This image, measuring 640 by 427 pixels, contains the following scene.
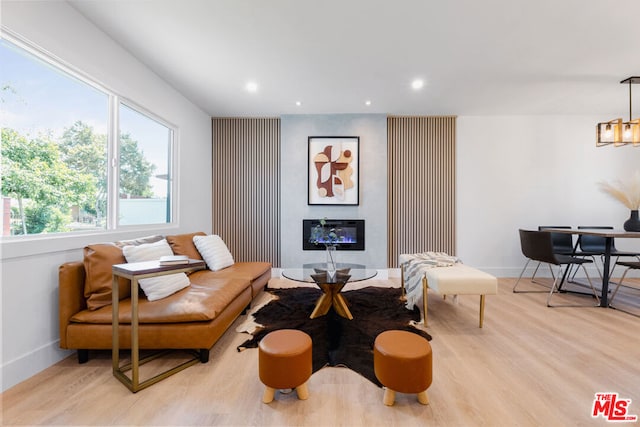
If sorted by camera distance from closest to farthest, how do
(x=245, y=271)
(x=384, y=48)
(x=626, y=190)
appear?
(x=384, y=48), (x=245, y=271), (x=626, y=190)

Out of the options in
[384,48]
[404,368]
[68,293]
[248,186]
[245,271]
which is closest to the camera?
[404,368]

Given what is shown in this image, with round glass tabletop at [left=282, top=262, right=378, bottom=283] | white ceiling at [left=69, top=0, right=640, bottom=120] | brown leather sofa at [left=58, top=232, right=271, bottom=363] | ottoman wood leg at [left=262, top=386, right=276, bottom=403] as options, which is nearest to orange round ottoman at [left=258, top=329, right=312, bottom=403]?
ottoman wood leg at [left=262, top=386, right=276, bottom=403]

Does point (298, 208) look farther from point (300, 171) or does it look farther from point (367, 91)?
point (367, 91)

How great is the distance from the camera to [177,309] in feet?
6.03

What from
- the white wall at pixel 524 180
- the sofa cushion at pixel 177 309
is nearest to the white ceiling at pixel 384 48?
the white wall at pixel 524 180

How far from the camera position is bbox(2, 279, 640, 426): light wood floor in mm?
1373

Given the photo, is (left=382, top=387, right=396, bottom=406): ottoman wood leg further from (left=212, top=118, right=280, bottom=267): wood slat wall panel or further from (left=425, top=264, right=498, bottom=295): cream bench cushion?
(left=212, top=118, right=280, bottom=267): wood slat wall panel

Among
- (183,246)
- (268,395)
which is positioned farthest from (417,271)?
(183,246)

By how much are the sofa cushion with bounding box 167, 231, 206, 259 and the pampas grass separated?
635cm

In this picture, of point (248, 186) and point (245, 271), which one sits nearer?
point (245, 271)

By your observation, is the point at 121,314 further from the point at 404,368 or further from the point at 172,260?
the point at 404,368

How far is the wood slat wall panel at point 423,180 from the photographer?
14.6 feet

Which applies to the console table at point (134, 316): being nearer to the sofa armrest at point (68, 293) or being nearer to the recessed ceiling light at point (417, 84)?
the sofa armrest at point (68, 293)

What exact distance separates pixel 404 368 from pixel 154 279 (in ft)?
6.44
